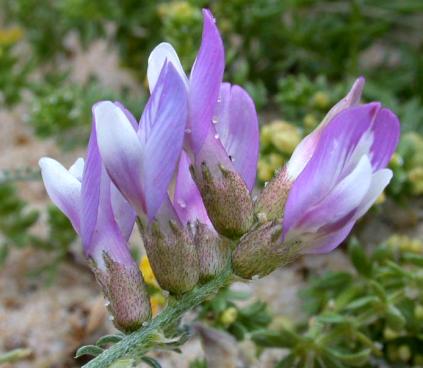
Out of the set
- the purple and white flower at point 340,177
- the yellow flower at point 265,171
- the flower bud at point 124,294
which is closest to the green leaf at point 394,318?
the yellow flower at point 265,171

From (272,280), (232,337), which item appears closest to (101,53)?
(272,280)

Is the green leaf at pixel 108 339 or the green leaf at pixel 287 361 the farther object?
the green leaf at pixel 287 361

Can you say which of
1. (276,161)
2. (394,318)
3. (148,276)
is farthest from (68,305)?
(394,318)

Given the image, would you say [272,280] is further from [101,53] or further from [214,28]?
[101,53]

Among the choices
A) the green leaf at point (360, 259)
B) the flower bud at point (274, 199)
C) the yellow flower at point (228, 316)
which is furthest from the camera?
the green leaf at point (360, 259)

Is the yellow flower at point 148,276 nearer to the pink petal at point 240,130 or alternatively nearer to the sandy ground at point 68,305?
the sandy ground at point 68,305

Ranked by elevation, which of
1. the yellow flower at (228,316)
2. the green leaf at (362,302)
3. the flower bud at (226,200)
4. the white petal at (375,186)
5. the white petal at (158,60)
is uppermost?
the white petal at (158,60)

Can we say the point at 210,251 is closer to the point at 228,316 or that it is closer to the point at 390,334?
the point at 228,316

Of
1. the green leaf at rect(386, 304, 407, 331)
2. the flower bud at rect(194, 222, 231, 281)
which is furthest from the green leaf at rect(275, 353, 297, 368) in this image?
the flower bud at rect(194, 222, 231, 281)
